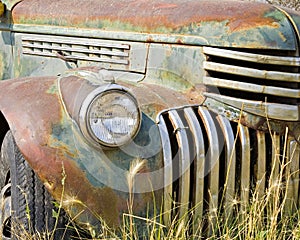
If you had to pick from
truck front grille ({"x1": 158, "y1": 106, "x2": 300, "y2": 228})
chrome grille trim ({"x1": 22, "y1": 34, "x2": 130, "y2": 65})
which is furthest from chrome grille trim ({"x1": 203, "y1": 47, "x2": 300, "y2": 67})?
chrome grille trim ({"x1": 22, "y1": 34, "x2": 130, "y2": 65})

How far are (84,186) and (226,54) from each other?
0.98m

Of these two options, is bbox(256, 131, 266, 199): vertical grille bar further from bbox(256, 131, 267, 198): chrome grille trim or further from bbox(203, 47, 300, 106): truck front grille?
bbox(203, 47, 300, 106): truck front grille

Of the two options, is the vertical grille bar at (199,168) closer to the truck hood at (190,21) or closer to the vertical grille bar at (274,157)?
the vertical grille bar at (274,157)

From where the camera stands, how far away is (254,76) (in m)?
3.13

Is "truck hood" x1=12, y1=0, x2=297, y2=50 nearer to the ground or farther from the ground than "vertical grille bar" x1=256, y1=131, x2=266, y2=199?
farther from the ground

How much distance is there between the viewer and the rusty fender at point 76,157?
2.83m

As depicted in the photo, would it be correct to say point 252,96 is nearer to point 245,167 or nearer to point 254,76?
point 254,76

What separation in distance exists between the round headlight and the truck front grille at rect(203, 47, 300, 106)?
568mm

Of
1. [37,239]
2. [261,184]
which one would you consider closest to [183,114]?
[261,184]

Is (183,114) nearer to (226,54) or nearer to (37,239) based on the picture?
(226,54)

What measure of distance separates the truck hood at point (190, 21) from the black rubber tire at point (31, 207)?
1.02m

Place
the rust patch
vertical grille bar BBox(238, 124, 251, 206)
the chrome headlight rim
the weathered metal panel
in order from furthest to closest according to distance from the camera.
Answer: the weathered metal panel
the rust patch
vertical grille bar BBox(238, 124, 251, 206)
the chrome headlight rim

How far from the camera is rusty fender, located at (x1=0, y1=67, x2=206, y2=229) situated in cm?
283

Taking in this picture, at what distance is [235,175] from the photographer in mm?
3117
